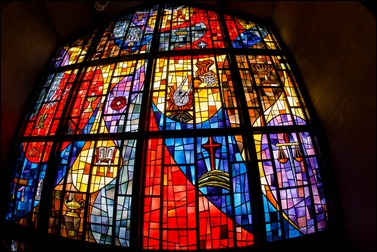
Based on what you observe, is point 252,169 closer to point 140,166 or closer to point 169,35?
point 140,166

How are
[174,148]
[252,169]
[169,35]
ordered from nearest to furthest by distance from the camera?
[252,169]
[174,148]
[169,35]

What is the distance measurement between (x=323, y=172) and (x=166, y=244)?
393 centimetres

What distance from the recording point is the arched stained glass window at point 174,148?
17.1ft

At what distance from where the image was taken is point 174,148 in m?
5.70

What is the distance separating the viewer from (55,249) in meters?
5.51

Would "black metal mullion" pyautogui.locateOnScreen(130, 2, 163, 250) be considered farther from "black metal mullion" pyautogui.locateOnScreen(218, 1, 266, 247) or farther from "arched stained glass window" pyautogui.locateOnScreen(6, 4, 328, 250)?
"black metal mullion" pyautogui.locateOnScreen(218, 1, 266, 247)

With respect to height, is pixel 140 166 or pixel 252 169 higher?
pixel 140 166

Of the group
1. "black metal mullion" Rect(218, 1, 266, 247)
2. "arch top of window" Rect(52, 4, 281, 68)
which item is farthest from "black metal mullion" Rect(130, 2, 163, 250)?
"black metal mullion" Rect(218, 1, 266, 247)

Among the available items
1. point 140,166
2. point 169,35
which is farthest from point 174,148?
point 169,35

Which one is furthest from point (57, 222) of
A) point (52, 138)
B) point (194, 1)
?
point (194, 1)

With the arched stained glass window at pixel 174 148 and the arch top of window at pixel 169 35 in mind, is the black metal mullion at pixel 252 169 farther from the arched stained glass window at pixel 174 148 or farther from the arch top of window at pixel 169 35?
the arch top of window at pixel 169 35

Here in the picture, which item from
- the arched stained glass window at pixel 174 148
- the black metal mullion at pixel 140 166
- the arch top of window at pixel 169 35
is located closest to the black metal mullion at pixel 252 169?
the arched stained glass window at pixel 174 148

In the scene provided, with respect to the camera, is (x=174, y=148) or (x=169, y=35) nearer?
(x=174, y=148)

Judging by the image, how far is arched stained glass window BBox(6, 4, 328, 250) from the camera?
5207mm
